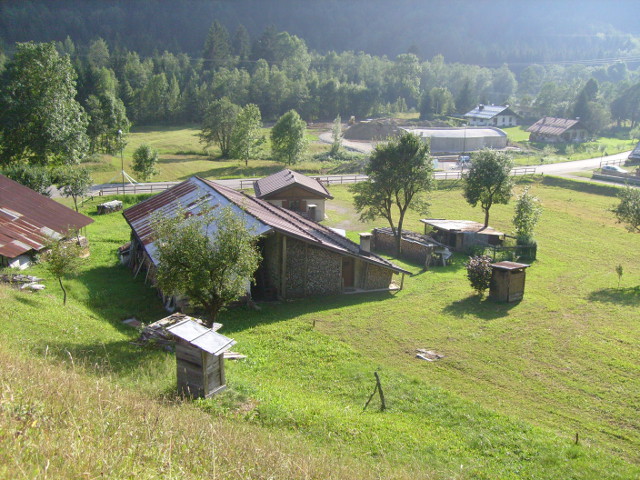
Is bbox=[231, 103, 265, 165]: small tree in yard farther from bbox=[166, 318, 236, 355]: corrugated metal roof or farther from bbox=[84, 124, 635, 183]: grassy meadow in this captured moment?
bbox=[166, 318, 236, 355]: corrugated metal roof

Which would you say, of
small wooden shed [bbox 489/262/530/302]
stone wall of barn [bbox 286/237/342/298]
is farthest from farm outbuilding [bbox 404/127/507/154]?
stone wall of barn [bbox 286/237/342/298]

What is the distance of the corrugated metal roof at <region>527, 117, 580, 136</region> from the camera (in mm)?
91325

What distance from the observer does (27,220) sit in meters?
25.2

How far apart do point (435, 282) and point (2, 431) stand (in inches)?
905

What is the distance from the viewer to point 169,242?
15.8 m

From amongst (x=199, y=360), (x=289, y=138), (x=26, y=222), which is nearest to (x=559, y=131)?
(x=289, y=138)

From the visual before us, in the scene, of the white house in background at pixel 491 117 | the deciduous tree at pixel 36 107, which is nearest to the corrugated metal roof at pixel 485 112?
the white house in background at pixel 491 117

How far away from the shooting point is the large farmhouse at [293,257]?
76.2 feet

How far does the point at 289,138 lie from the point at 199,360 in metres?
54.7

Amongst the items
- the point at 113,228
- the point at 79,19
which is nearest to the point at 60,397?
the point at 113,228

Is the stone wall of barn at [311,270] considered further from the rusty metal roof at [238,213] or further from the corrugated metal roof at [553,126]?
the corrugated metal roof at [553,126]

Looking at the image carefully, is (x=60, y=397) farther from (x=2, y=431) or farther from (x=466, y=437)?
(x=466, y=437)

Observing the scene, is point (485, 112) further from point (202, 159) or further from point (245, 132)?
point (202, 159)

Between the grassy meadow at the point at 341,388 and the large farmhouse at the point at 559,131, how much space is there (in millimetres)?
71377
